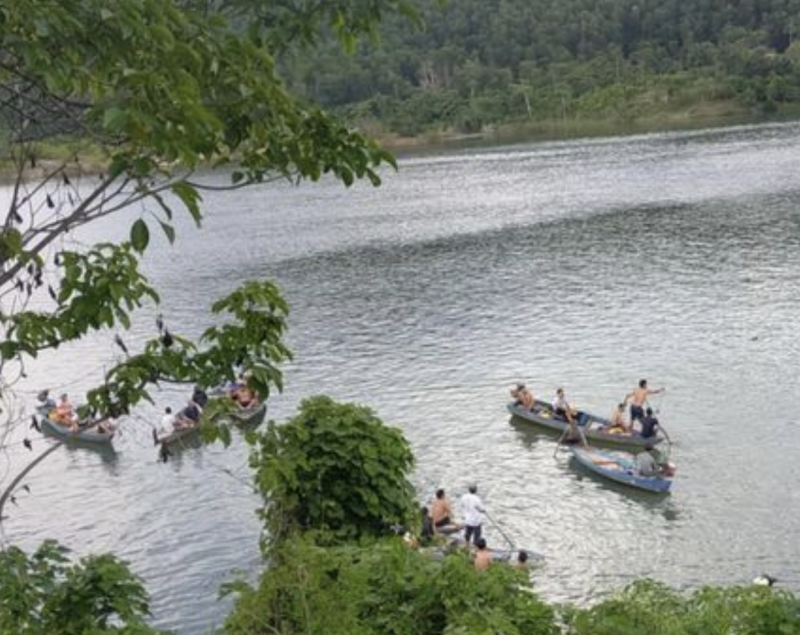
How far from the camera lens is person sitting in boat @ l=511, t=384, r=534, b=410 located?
1189 inches

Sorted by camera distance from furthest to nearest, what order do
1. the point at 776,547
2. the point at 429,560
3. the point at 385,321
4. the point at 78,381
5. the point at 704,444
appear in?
the point at 385,321
the point at 78,381
the point at 704,444
the point at 776,547
the point at 429,560

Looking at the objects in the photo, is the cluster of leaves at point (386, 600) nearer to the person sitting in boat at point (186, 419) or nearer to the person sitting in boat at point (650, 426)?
the person sitting in boat at point (650, 426)

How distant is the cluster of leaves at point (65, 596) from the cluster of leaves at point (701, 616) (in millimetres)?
4706

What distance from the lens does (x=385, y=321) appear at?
142 ft

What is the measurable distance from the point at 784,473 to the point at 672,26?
161745mm

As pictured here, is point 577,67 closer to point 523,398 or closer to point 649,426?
point 523,398

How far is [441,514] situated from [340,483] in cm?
882

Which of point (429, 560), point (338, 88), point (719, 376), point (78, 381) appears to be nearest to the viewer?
point (429, 560)

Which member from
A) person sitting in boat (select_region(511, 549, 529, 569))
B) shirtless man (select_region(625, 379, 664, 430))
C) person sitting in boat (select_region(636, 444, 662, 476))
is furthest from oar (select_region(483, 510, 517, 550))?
shirtless man (select_region(625, 379, 664, 430))

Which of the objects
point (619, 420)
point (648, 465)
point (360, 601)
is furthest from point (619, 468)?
point (360, 601)

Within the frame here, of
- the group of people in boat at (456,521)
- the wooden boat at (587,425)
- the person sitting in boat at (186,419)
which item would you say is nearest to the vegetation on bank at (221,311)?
the group of people in boat at (456,521)

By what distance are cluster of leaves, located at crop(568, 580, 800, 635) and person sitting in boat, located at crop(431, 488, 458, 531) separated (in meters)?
10.9

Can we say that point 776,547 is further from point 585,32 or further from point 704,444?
point 585,32

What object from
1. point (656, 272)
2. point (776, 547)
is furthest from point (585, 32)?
point (776, 547)
